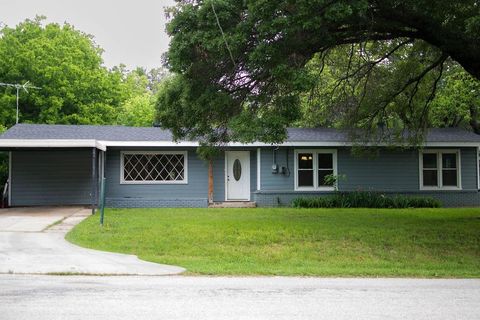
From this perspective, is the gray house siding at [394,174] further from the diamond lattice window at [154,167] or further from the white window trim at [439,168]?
the diamond lattice window at [154,167]

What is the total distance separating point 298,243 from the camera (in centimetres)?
1270

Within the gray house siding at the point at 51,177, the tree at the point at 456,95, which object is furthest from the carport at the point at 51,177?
the tree at the point at 456,95

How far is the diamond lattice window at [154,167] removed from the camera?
2203cm

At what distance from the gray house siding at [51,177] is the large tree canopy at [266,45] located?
8031 mm

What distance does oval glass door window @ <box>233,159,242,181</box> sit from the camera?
22.5 metres

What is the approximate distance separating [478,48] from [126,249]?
31.0 ft

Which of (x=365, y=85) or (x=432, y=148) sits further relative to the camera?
(x=432, y=148)

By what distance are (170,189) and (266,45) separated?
11176mm

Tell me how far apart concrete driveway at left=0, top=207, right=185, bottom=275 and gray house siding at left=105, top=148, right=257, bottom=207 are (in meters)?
6.23

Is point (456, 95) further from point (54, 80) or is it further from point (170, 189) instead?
point (54, 80)

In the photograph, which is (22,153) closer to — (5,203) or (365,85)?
(5,203)

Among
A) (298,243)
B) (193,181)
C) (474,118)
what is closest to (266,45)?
(298,243)

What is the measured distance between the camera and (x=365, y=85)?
1733 centimetres

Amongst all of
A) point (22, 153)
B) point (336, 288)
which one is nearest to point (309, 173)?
point (22, 153)
